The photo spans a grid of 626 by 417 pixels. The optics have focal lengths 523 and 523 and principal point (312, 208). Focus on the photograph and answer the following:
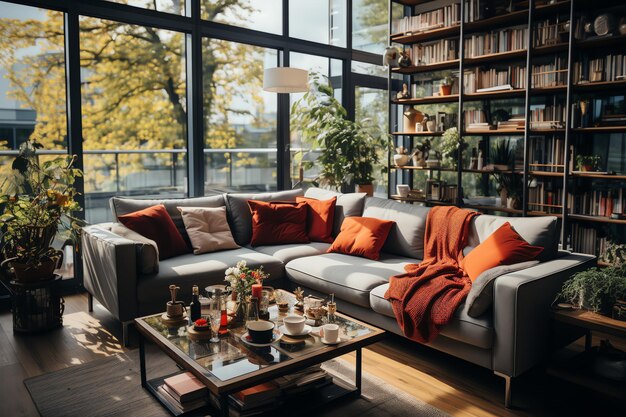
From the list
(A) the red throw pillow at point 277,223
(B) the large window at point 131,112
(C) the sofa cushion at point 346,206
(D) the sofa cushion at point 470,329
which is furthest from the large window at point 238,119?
(D) the sofa cushion at point 470,329

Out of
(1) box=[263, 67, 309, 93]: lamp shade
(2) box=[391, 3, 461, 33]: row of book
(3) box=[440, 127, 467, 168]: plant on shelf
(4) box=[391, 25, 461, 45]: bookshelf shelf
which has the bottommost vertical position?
(3) box=[440, 127, 467, 168]: plant on shelf

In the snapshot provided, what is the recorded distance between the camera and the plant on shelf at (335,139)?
5516 millimetres

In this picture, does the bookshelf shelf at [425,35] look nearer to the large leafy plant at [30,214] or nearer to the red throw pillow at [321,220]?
the red throw pillow at [321,220]

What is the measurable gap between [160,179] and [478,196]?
3424 millimetres

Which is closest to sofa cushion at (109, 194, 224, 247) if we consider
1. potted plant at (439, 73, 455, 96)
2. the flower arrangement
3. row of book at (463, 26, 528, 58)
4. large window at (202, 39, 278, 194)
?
large window at (202, 39, 278, 194)

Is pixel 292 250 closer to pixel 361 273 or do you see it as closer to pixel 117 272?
pixel 361 273

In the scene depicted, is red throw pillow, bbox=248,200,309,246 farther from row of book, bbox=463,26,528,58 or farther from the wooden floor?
row of book, bbox=463,26,528,58

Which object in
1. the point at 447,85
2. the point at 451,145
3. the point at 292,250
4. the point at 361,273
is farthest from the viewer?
the point at 447,85

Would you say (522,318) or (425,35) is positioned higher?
(425,35)

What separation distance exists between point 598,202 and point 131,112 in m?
4.89

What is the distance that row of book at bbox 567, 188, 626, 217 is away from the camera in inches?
168

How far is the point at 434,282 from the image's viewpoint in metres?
3.17

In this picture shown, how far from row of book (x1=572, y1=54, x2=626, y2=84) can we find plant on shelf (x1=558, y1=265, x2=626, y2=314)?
2139 mm

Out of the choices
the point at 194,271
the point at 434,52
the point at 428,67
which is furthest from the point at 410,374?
the point at 434,52
